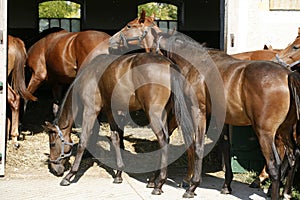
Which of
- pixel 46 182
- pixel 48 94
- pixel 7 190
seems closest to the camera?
pixel 7 190

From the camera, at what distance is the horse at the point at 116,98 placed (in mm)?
6281

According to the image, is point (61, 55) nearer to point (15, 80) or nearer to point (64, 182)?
point (15, 80)

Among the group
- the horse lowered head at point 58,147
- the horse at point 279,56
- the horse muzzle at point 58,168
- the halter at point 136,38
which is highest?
the halter at point 136,38

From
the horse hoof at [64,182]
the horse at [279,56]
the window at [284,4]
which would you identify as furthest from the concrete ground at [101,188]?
the window at [284,4]

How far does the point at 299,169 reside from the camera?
6508 millimetres

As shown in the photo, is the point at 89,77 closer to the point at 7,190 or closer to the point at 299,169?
the point at 7,190

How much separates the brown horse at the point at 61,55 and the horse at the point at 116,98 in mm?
1106

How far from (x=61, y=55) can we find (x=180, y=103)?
3039mm

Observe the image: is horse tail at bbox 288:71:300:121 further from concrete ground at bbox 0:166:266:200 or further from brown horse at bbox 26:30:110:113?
brown horse at bbox 26:30:110:113

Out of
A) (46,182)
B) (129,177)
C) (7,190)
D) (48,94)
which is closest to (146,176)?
(129,177)

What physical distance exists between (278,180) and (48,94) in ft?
29.8

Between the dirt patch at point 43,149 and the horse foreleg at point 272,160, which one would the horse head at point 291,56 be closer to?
the horse foreleg at point 272,160

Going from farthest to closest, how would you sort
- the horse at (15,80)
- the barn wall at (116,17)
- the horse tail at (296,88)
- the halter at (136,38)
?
1. the barn wall at (116,17)
2. the horse at (15,80)
3. the halter at (136,38)
4. the horse tail at (296,88)

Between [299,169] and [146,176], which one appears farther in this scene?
[146,176]
